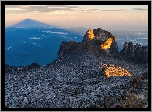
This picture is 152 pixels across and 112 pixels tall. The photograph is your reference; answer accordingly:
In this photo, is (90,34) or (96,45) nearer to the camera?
(96,45)

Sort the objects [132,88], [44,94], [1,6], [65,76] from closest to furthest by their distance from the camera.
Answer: [1,6]
[132,88]
[44,94]
[65,76]

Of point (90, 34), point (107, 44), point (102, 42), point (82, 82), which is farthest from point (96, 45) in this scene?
point (82, 82)

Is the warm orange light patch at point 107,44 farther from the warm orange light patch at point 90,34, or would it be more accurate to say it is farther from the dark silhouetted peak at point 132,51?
the dark silhouetted peak at point 132,51

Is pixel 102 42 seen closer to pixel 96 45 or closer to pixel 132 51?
pixel 96 45

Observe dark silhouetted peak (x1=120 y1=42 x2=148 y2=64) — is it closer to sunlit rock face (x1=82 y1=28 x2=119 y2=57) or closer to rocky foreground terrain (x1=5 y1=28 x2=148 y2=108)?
rocky foreground terrain (x1=5 y1=28 x2=148 y2=108)

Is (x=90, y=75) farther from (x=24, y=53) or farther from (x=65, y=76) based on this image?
(x=24, y=53)

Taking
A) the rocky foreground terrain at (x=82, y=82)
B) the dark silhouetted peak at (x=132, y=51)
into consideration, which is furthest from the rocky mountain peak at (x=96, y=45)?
the dark silhouetted peak at (x=132, y=51)

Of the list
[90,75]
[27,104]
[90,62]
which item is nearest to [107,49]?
[90,62]

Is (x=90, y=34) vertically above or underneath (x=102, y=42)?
above

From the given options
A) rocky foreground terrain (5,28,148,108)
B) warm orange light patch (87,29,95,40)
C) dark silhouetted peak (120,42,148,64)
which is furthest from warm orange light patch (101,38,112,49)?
dark silhouetted peak (120,42,148,64)
